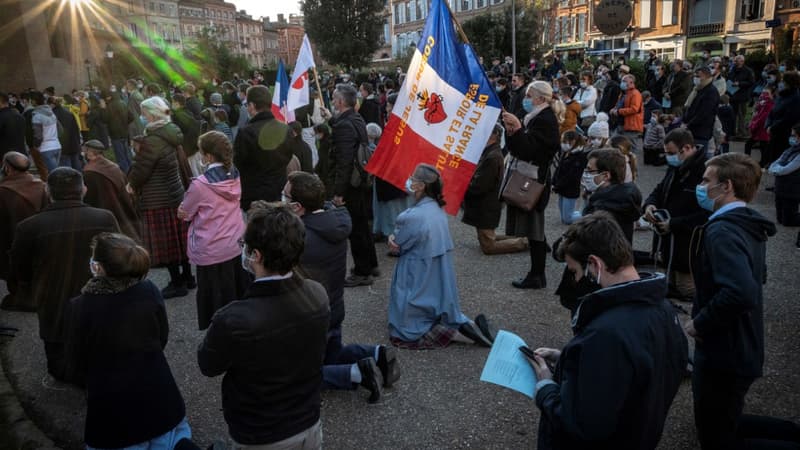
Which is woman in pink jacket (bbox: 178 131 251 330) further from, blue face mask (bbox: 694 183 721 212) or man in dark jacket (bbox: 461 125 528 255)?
blue face mask (bbox: 694 183 721 212)

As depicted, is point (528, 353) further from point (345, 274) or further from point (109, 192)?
point (109, 192)

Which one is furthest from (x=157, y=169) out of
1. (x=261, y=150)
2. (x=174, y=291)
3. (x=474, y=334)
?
A: (x=474, y=334)

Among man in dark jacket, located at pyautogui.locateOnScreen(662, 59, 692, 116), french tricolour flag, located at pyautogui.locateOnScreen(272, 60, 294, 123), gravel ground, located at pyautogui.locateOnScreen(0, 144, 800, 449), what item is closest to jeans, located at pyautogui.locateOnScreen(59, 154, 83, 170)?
french tricolour flag, located at pyautogui.locateOnScreen(272, 60, 294, 123)

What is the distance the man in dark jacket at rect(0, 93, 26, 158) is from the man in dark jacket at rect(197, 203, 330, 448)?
9.61 meters

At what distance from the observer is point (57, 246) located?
400 cm

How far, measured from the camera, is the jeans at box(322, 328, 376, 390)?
402 centimetres

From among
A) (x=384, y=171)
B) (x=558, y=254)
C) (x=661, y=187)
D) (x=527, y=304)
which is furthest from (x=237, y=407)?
(x=661, y=187)

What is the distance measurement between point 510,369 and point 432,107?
3.03 m

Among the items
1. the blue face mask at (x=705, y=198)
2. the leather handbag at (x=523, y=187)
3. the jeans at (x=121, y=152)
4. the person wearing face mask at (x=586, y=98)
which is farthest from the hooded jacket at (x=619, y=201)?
the jeans at (x=121, y=152)

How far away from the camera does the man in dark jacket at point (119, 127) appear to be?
1302cm

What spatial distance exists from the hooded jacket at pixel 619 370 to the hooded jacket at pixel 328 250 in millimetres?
2226

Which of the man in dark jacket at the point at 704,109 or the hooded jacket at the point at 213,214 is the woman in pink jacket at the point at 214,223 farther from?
the man in dark jacket at the point at 704,109

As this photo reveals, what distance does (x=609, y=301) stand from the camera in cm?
205

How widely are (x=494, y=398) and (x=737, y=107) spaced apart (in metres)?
13.7
